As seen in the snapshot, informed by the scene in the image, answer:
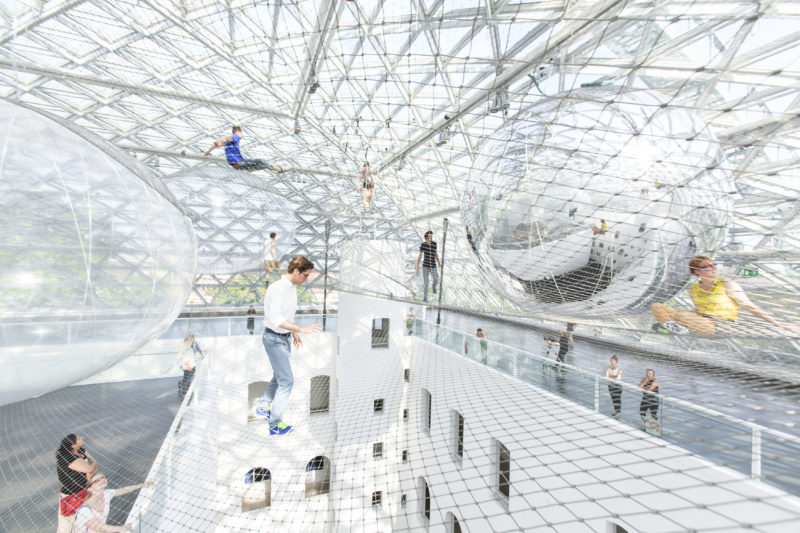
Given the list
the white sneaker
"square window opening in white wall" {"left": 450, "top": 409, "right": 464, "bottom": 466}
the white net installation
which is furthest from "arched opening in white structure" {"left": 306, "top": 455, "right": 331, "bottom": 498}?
the white sneaker

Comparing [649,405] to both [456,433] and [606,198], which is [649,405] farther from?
[456,433]

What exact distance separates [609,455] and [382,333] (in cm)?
582

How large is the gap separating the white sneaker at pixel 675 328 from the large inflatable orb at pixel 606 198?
0.85 ft

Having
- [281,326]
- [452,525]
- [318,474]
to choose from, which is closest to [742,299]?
[281,326]

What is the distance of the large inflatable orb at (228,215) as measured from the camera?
323cm

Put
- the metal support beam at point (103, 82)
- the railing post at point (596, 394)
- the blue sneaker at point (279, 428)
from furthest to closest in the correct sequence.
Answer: the metal support beam at point (103, 82)
the railing post at point (596, 394)
the blue sneaker at point (279, 428)

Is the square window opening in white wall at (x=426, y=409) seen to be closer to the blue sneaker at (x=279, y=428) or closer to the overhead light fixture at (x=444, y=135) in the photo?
the blue sneaker at (x=279, y=428)

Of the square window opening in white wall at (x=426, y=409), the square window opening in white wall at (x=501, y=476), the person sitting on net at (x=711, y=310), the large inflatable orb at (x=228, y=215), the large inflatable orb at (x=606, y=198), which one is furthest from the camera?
the square window opening in white wall at (x=426, y=409)

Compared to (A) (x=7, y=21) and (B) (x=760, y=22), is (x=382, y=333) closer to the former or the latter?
(B) (x=760, y=22)

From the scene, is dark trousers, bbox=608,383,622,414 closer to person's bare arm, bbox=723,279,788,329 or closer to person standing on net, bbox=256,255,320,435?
person's bare arm, bbox=723,279,788,329

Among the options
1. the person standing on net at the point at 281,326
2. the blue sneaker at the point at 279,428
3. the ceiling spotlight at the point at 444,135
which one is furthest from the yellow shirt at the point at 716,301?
the ceiling spotlight at the point at 444,135

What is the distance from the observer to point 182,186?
307 cm

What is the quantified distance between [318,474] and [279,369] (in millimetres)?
6870

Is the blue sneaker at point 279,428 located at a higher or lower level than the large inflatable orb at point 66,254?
lower
